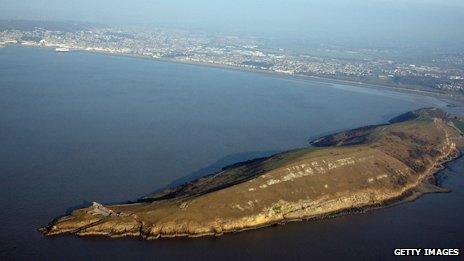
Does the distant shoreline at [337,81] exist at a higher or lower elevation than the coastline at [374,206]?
higher

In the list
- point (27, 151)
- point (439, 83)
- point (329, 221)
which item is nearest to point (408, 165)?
point (329, 221)

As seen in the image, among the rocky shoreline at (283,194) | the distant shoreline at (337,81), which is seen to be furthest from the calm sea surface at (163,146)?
the distant shoreline at (337,81)

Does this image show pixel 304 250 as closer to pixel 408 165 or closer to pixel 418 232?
pixel 418 232

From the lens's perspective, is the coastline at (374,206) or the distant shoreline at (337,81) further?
the distant shoreline at (337,81)

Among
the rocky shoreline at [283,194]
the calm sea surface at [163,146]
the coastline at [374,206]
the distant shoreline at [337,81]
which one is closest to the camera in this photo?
the calm sea surface at [163,146]

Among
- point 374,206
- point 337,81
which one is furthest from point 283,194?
point 337,81

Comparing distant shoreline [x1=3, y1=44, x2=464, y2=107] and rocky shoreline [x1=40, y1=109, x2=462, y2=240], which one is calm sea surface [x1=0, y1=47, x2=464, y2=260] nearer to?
rocky shoreline [x1=40, y1=109, x2=462, y2=240]

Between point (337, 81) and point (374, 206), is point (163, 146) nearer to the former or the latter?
point (374, 206)

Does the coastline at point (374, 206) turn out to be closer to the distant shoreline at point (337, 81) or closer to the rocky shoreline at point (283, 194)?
the rocky shoreline at point (283, 194)
